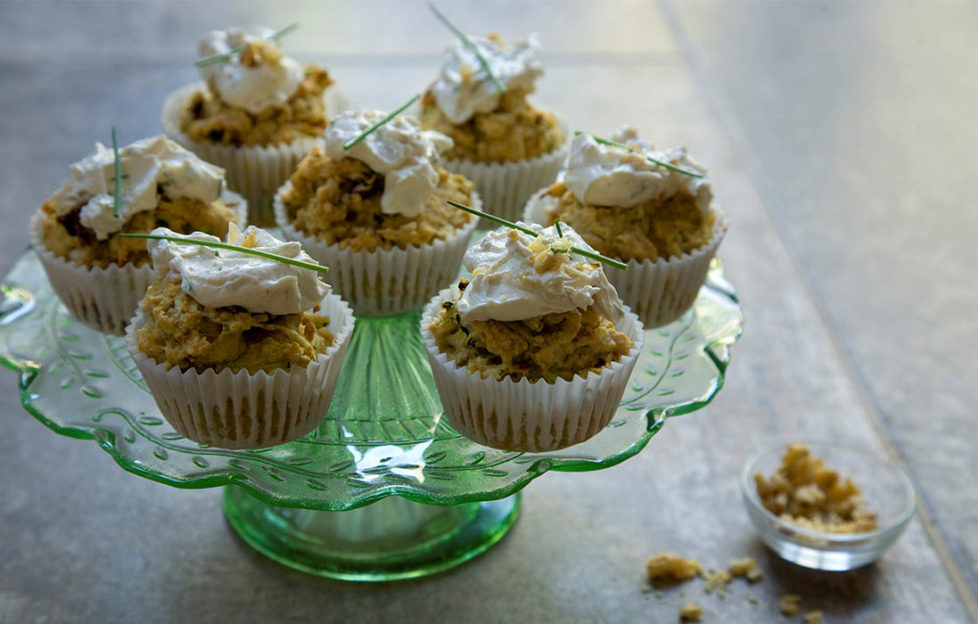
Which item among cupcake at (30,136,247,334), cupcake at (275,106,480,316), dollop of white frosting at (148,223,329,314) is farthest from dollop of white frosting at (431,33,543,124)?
dollop of white frosting at (148,223,329,314)

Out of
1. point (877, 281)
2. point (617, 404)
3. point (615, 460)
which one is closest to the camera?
point (615, 460)

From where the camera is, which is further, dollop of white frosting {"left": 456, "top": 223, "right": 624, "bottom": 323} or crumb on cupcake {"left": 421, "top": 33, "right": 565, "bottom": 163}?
crumb on cupcake {"left": 421, "top": 33, "right": 565, "bottom": 163}

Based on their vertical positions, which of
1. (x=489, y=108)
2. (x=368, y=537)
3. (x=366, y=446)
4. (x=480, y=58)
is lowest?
(x=368, y=537)

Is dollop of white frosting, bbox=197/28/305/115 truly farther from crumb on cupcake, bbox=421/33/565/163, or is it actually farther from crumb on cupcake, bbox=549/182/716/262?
crumb on cupcake, bbox=549/182/716/262

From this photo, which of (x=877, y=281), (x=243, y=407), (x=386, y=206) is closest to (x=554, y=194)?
(x=386, y=206)

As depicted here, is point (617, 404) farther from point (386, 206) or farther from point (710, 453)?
point (710, 453)

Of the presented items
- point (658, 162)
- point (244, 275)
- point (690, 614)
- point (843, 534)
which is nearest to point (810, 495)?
point (843, 534)

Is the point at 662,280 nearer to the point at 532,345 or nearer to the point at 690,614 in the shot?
the point at 532,345
